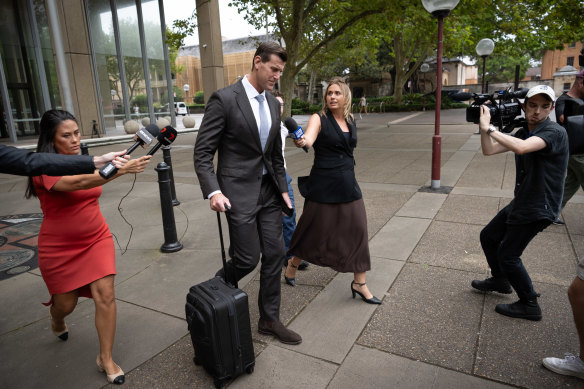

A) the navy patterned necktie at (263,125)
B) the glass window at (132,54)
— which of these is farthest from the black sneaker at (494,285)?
the glass window at (132,54)

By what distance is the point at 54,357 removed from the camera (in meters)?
2.75

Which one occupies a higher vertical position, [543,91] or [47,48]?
[47,48]

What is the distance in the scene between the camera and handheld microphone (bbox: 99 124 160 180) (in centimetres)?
197

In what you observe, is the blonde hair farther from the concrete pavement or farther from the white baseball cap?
the concrete pavement

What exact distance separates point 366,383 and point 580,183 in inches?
161

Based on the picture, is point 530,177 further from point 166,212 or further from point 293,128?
point 166,212

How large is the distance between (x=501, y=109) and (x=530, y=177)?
0.55 meters

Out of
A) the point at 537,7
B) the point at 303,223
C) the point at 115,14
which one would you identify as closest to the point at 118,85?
the point at 115,14

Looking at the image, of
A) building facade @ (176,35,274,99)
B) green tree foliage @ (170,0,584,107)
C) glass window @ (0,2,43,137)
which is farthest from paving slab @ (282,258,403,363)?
building facade @ (176,35,274,99)

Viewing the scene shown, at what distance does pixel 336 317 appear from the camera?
10.4 feet

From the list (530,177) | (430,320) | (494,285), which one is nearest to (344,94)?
(530,177)

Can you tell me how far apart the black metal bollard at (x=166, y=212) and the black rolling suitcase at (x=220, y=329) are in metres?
2.33

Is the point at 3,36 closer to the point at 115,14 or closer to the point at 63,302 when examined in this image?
the point at 115,14

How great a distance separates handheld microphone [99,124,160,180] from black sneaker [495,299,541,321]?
2.88 m
